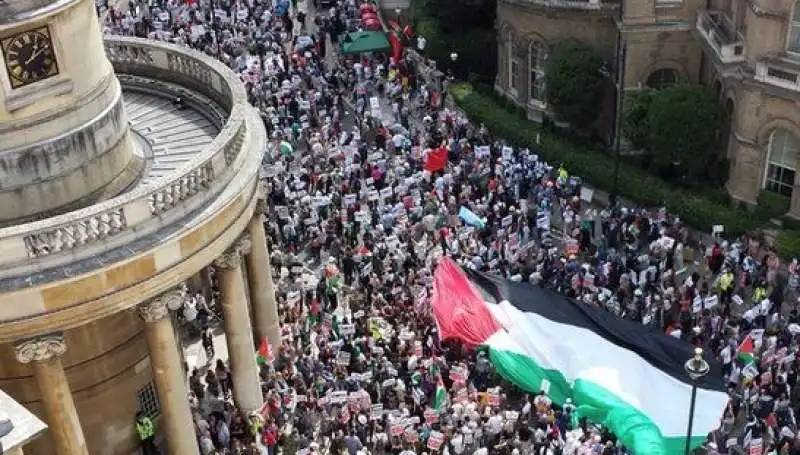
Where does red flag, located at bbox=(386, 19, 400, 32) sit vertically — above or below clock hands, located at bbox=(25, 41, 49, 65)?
below

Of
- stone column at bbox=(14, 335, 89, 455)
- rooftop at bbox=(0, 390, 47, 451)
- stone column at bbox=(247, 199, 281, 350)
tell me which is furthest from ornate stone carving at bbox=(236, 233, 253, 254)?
rooftop at bbox=(0, 390, 47, 451)

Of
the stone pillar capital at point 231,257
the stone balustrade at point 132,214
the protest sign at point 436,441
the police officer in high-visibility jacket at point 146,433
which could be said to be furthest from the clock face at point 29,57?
the protest sign at point 436,441

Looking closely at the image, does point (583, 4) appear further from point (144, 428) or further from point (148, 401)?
point (144, 428)

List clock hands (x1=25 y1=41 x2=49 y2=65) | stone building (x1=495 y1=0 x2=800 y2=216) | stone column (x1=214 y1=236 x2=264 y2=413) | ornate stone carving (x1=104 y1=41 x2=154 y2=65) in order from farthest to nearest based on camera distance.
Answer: stone building (x1=495 y1=0 x2=800 y2=216) → ornate stone carving (x1=104 y1=41 x2=154 y2=65) → stone column (x1=214 y1=236 x2=264 y2=413) → clock hands (x1=25 y1=41 x2=49 y2=65)

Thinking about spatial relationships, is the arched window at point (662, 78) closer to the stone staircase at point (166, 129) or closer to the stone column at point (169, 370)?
the stone staircase at point (166, 129)

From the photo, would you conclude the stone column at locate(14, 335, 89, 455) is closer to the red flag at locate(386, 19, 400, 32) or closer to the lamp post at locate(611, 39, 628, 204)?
the lamp post at locate(611, 39, 628, 204)
